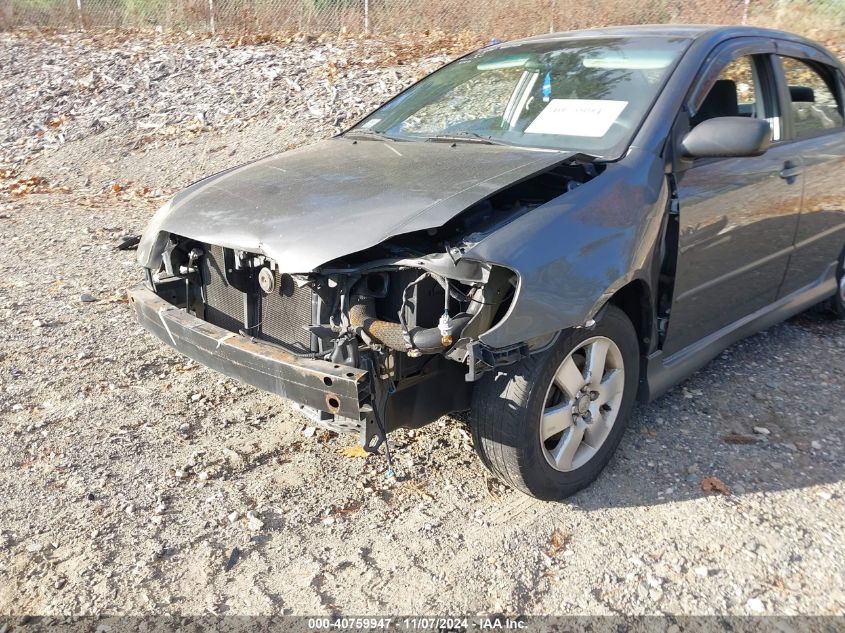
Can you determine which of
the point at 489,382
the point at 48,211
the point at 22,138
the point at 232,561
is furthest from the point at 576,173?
the point at 22,138

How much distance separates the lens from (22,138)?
10594mm

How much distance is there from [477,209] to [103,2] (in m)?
16.0

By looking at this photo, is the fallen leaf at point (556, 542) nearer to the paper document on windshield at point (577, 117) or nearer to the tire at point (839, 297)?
the paper document on windshield at point (577, 117)

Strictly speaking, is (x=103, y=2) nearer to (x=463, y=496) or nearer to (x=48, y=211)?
(x=48, y=211)

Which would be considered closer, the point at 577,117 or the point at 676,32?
the point at 577,117

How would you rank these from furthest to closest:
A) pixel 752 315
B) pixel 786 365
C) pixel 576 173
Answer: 1. pixel 786 365
2. pixel 752 315
3. pixel 576 173

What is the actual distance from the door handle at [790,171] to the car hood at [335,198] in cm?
145

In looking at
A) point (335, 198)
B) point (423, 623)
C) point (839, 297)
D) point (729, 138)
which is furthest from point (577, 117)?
point (839, 297)

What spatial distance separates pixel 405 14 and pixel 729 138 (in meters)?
12.3

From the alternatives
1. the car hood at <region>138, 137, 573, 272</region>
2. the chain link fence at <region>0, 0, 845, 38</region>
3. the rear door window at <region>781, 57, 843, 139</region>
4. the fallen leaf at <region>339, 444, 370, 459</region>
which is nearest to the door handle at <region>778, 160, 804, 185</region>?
the rear door window at <region>781, 57, 843, 139</region>

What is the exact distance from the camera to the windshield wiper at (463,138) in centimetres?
331

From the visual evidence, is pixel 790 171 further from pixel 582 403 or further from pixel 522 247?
pixel 522 247

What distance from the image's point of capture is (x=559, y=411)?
109 inches

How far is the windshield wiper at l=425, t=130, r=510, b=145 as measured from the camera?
331cm
